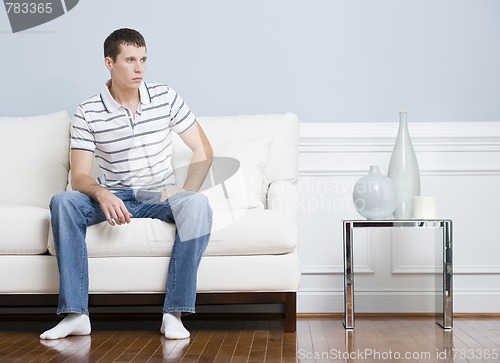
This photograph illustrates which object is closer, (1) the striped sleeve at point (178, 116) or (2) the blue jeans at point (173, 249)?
(2) the blue jeans at point (173, 249)

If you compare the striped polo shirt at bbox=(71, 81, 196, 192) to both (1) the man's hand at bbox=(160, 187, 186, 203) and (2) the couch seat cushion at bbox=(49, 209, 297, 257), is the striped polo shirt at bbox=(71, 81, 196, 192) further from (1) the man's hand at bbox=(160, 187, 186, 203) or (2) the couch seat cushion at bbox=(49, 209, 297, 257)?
(2) the couch seat cushion at bbox=(49, 209, 297, 257)

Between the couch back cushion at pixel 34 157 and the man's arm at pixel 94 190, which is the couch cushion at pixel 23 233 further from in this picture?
the couch back cushion at pixel 34 157

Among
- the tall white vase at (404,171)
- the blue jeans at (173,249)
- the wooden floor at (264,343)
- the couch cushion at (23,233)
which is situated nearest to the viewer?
the wooden floor at (264,343)

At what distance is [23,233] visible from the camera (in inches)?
99.6

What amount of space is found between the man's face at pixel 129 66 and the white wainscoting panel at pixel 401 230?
0.87 meters

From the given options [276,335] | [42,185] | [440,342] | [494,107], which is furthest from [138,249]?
[494,107]

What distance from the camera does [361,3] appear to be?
3.28 metres

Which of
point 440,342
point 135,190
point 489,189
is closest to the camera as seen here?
point 440,342

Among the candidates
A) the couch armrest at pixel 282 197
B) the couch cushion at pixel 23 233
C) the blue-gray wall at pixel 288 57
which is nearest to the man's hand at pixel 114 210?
the couch cushion at pixel 23 233

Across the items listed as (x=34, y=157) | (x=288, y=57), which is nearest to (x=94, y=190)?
(x=34, y=157)

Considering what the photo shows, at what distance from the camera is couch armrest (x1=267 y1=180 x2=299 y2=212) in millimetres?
2770

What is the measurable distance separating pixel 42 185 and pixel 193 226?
3.08 ft

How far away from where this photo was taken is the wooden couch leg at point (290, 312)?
2.54 meters

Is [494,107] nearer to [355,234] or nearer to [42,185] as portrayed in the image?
[355,234]
